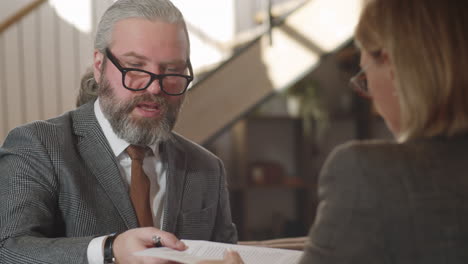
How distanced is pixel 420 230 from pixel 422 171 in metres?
0.10

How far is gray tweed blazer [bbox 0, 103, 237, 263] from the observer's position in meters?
1.39

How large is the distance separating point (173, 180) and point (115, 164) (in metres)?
0.21

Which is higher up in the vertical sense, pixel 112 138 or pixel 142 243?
pixel 112 138

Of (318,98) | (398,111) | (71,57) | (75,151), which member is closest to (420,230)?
(398,111)

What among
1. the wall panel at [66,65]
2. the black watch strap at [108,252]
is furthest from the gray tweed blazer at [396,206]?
the wall panel at [66,65]

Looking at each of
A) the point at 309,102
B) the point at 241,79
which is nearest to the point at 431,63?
the point at 241,79

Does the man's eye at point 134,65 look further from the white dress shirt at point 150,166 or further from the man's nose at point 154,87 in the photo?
→ the white dress shirt at point 150,166

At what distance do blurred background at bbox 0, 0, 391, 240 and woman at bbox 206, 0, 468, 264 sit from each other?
8.23 feet

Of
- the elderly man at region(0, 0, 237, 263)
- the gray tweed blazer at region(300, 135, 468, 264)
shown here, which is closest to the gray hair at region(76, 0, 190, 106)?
the elderly man at region(0, 0, 237, 263)

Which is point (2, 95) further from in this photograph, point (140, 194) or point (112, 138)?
point (140, 194)

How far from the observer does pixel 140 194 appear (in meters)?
1.61

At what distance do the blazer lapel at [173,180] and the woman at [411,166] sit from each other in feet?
2.50

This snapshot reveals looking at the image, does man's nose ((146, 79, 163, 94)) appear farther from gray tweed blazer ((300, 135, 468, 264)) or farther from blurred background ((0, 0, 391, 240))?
blurred background ((0, 0, 391, 240))

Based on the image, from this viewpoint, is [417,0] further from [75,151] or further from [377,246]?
[75,151]
